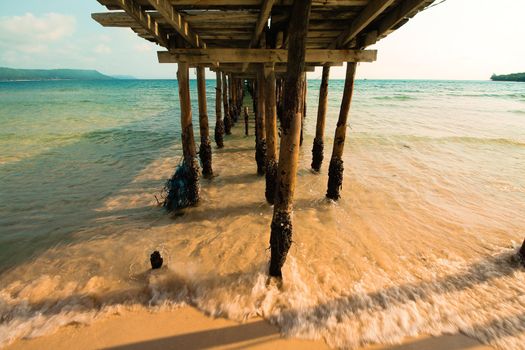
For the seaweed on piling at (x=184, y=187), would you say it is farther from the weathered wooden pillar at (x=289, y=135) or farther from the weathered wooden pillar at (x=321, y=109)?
the weathered wooden pillar at (x=321, y=109)

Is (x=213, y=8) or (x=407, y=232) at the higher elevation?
(x=213, y=8)

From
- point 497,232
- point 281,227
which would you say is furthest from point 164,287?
point 497,232

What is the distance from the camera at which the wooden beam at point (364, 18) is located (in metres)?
3.61

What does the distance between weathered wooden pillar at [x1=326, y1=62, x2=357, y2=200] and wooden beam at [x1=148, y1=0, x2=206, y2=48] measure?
3.16 m

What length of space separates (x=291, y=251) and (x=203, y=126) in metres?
4.68

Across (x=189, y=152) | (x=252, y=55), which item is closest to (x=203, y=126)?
(x=189, y=152)

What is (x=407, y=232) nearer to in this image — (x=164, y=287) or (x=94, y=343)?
(x=164, y=287)

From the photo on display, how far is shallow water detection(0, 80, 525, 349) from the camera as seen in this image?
3367 millimetres

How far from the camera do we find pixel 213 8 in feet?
12.9

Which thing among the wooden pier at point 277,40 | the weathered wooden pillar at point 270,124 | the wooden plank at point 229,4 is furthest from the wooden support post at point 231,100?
the wooden plank at point 229,4

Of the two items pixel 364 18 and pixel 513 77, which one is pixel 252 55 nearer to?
pixel 364 18

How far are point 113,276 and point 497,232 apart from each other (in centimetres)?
688

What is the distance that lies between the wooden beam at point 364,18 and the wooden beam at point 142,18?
10.4 ft

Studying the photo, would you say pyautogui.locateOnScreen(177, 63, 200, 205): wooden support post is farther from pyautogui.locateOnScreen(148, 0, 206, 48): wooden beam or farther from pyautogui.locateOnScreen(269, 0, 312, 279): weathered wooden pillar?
pyautogui.locateOnScreen(269, 0, 312, 279): weathered wooden pillar
